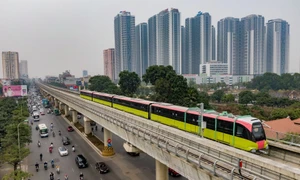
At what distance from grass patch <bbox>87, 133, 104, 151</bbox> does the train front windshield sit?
2624cm

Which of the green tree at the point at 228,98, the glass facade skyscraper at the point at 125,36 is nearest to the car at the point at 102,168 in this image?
the green tree at the point at 228,98

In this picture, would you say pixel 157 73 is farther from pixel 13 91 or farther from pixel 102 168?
pixel 13 91

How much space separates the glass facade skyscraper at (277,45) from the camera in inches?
7544

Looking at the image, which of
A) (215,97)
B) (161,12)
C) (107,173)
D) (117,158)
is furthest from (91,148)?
(161,12)

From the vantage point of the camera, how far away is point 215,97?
307ft

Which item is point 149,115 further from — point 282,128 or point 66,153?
point 282,128

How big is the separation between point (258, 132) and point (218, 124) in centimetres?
326

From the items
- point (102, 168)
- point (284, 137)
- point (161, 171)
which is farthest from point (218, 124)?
point (102, 168)

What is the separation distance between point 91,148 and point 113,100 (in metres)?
8.94

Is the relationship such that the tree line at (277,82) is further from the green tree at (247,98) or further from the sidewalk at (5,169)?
the sidewalk at (5,169)

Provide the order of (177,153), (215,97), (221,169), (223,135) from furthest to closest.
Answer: (215,97) → (223,135) → (177,153) → (221,169)

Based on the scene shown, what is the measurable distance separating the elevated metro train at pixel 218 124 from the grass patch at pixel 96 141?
12267 mm

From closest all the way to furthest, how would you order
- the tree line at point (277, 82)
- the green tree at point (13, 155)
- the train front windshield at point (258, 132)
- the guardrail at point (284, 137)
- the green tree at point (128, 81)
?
the guardrail at point (284, 137) < the train front windshield at point (258, 132) < the green tree at point (13, 155) < the green tree at point (128, 81) < the tree line at point (277, 82)

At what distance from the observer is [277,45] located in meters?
192
